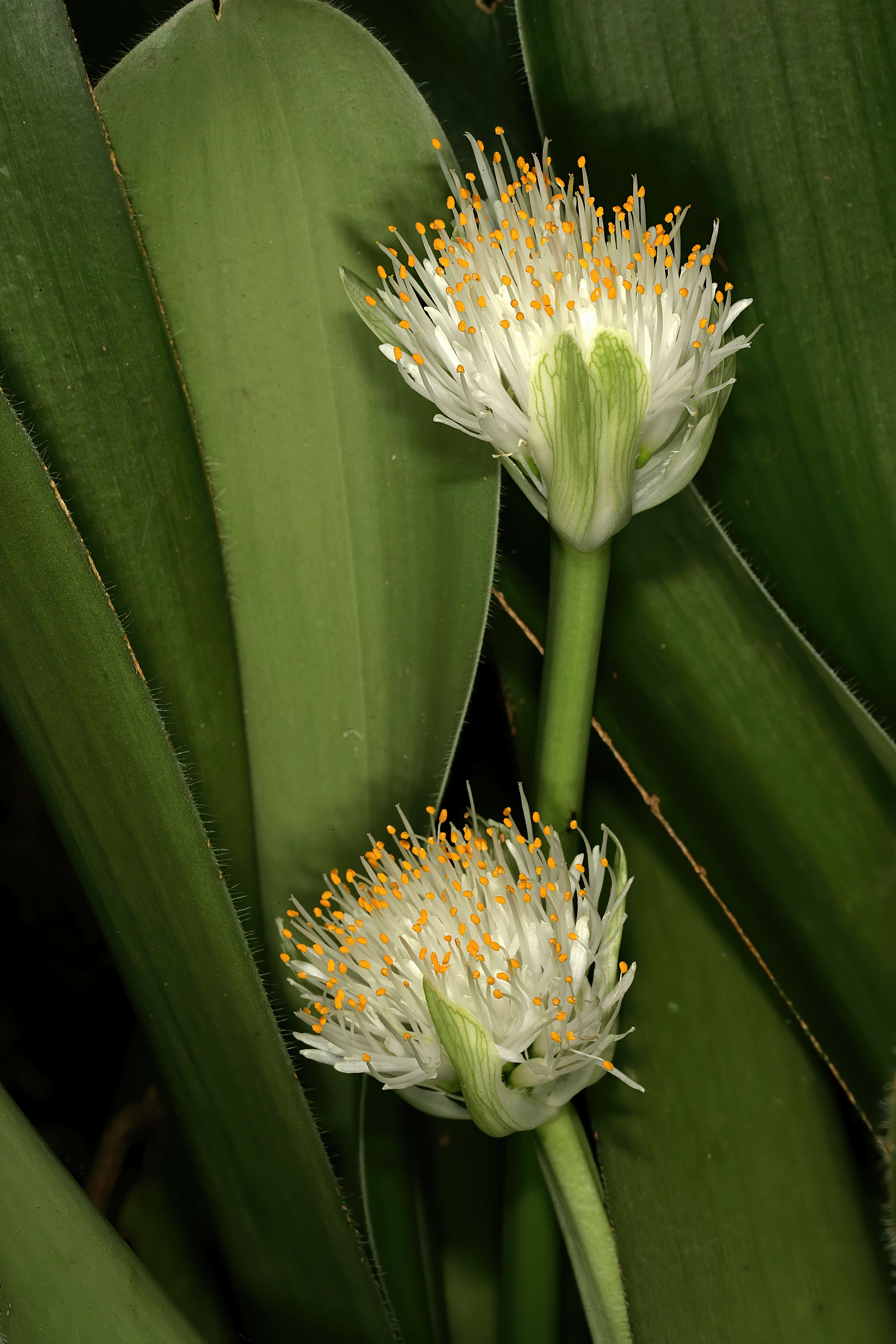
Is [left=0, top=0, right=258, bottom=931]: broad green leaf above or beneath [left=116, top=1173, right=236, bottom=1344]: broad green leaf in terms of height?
above

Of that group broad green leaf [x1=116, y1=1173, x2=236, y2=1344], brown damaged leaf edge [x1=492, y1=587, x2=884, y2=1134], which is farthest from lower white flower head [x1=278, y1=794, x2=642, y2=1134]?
broad green leaf [x1=116, y1=1173, x2=236, y2=1344]

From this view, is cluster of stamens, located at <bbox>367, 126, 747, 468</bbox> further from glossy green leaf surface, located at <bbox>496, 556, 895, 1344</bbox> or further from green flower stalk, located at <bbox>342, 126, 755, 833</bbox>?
glossy green leaf surface, located at <bbox>496, 556, 895, 1344</bbox>

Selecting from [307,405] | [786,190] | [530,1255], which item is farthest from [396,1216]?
[786,190]

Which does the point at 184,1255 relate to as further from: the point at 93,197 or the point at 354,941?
the point at 93,197

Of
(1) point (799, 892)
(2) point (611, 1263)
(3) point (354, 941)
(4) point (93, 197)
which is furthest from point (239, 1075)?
(4) point (93, 197)

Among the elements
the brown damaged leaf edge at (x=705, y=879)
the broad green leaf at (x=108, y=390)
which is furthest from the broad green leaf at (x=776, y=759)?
the broad green leaf at (x=108, y=390)

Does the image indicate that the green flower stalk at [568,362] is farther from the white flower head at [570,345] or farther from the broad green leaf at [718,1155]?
the broad green leaf at [718,1155]
